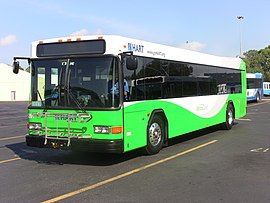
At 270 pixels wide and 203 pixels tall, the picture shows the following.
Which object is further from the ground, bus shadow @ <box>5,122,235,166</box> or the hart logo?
the hart logo

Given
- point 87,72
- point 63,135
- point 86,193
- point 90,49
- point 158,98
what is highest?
point 90,49

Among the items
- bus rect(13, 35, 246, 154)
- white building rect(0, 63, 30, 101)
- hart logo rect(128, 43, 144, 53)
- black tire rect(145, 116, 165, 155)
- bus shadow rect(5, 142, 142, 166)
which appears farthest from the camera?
white building rect(0, 63, 30, 101)

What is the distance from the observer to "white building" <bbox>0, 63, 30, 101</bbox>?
65562 millimetres

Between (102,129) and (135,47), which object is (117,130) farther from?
(135,47)

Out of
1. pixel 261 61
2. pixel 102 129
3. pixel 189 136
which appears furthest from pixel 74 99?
pixel 261 61

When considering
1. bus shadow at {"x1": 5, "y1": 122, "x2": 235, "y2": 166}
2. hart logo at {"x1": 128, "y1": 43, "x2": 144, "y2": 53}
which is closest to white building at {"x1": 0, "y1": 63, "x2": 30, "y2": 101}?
bus shadow at {"x1": 5, "y1": 122, "x2": 235, "y2": 166}

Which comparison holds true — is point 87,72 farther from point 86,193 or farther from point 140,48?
point 86,193

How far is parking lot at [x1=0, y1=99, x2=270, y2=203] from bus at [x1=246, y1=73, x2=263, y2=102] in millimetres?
29070

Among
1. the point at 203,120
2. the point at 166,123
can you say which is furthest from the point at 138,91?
the point at 203,120

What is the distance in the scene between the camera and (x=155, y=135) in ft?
29.5

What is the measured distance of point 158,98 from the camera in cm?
916

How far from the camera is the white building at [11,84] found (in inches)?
2581

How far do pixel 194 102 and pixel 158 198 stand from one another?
6367 mm

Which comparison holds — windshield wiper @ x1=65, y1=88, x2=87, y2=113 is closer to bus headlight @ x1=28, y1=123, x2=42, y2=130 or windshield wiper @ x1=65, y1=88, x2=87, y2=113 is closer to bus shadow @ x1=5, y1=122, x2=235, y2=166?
bus headlight @ x1=28, y1=123, x2=42, y2=130
